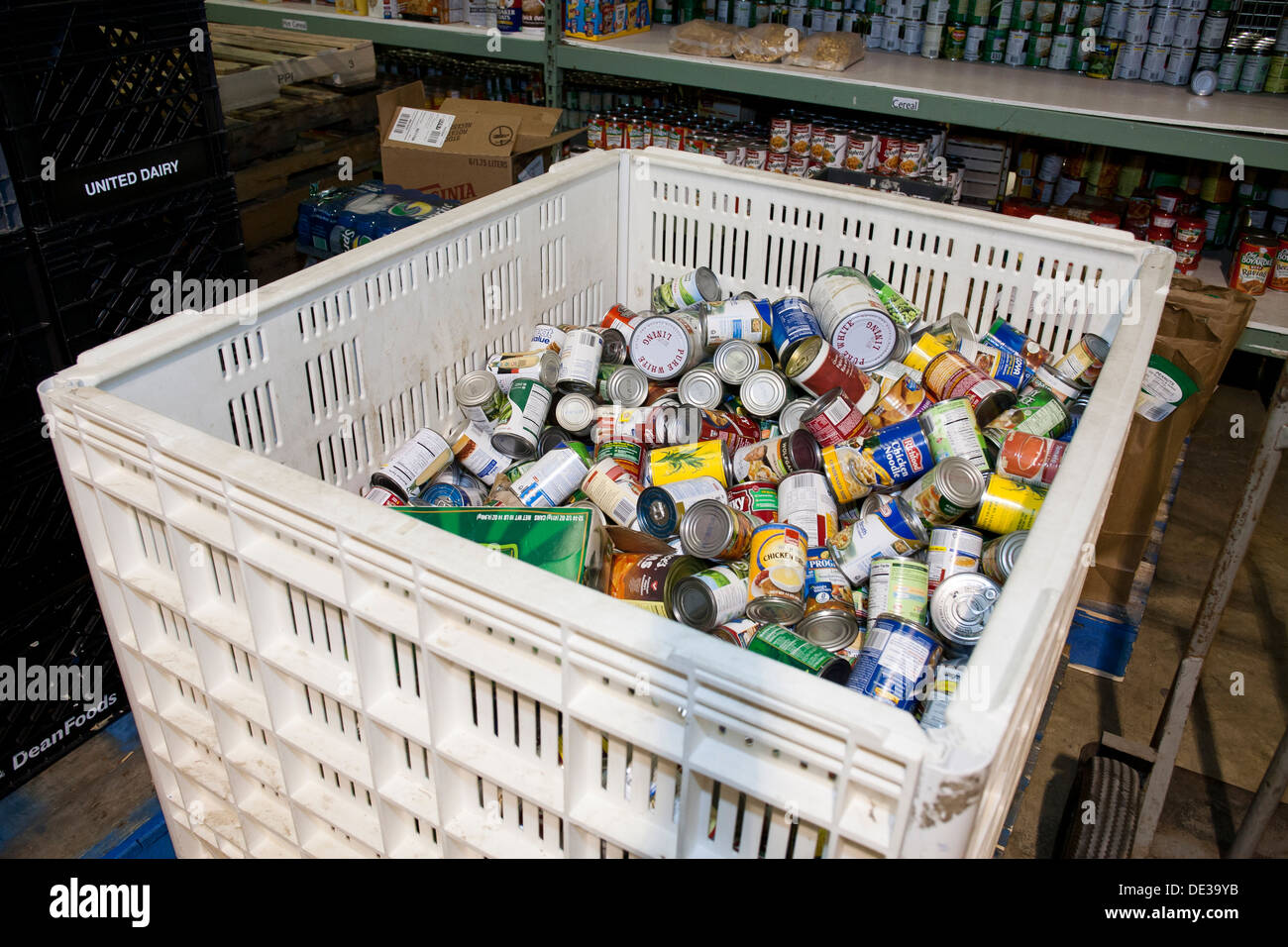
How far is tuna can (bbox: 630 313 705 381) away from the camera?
5.79 feet

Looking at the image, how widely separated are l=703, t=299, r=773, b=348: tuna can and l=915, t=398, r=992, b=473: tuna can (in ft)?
1.28

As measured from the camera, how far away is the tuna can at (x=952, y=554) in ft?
4.28

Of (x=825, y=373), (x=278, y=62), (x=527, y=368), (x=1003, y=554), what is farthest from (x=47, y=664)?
(x=278, y=62)

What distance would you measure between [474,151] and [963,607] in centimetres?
198

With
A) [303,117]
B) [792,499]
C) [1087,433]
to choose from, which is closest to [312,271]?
[792,499]

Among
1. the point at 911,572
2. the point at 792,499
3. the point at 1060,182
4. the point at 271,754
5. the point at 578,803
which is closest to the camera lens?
the point at 578,803

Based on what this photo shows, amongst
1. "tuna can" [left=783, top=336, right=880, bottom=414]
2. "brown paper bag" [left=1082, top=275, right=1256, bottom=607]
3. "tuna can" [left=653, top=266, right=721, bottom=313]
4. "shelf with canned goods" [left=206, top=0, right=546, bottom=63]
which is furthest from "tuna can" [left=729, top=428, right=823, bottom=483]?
"shelf with canned goods" [left=206, top=0, right=546, bottom=63]

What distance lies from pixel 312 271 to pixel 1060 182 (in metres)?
3.01

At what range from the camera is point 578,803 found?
847mm

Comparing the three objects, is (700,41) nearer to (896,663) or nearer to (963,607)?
(963,607)

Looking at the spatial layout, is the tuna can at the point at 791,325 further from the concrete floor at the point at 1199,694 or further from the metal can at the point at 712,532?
the concrete floor at the point at 1199,694

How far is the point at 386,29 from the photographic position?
345 centimetres
